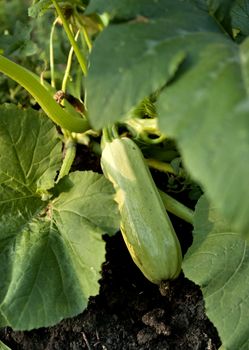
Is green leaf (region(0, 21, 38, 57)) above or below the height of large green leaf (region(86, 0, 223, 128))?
below

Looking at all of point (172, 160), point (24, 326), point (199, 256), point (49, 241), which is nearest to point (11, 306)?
point (24, 326)

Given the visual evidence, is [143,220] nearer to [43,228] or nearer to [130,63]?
[43,228]

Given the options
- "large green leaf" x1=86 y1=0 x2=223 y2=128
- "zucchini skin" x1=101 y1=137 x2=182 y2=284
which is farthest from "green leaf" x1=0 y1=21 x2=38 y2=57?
"large green leaf" x1=86 y1=0 x2=223 y2=128

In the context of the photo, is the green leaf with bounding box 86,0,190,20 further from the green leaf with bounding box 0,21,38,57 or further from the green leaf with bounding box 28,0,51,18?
the green leaf with bounding box 0,21,38,57

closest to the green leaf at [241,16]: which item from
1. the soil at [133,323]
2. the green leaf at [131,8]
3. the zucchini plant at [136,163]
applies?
the zucchini plant at [136,163]

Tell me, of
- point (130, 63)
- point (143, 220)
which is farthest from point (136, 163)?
point (130, 63)

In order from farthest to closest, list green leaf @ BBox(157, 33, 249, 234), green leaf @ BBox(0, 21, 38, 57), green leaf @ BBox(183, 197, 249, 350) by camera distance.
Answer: green leaf @ BBox(0, 21, 38, 57)
green leaf @ BBox(183, 197, 249, 350)
green leaf @ BBox(157, 33, 249, 234)

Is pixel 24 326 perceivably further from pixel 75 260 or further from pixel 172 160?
pixel 172 160

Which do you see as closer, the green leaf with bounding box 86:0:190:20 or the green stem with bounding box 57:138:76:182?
the green leaf with bounding box 86:0:190:20

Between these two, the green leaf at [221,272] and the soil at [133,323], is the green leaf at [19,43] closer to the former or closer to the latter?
the soil at [133,323]
